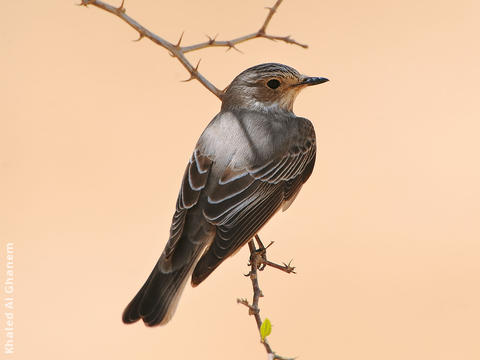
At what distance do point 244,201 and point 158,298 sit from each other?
91 centimetres

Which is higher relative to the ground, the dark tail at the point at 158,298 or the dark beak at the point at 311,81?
the dark beak at the point at 311,81

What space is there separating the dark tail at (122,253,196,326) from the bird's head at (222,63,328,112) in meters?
1.41

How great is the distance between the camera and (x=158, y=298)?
3883 millimetres

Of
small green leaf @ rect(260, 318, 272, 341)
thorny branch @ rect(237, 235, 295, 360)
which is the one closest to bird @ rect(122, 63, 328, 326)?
thorny branch @ rect(237, 235, 295, 360)

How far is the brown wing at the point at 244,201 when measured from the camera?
404cm

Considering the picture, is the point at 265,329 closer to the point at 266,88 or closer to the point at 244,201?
the point at 244,201

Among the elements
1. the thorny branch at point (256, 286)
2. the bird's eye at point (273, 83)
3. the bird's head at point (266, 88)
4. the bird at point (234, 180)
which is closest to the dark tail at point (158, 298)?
the bird at point (234, 180)

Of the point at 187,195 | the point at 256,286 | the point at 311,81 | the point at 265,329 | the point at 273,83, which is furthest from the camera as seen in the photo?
the point at 273,83

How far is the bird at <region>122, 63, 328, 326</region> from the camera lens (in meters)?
3.99

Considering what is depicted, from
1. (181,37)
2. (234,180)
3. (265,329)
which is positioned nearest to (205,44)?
(181,37)

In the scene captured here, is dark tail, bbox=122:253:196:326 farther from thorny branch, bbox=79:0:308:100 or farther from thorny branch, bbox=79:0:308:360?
thorny branch, bbox=79:0:308:100

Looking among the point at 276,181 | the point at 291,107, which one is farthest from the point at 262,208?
the point at 291,107

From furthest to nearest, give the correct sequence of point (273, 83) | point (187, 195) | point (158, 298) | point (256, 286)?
1. point (273, 83)
2. point (187, 195)
3. point (158, 298)
4. point (256, 286)

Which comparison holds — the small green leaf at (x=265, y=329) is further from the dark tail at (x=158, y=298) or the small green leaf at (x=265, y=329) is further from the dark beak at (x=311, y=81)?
the dark beak at (x=311, y=81)
